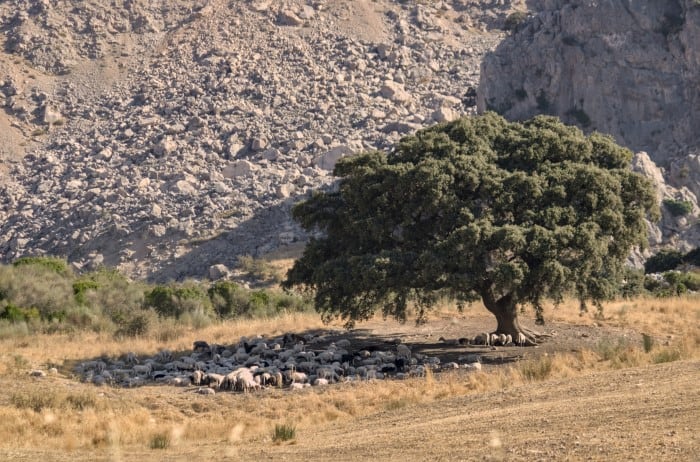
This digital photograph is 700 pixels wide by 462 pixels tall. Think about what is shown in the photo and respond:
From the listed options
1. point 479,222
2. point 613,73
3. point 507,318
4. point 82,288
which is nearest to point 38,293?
point 82,288

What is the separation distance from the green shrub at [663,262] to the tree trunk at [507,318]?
1056 inches

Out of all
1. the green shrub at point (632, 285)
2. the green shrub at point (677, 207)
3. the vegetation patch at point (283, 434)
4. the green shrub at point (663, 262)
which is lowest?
the vegetation patch at point (283, 434)

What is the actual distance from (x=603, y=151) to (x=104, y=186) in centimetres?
4275

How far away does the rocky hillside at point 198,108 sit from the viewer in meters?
58.6

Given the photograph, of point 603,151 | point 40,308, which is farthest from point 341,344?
point 40,308

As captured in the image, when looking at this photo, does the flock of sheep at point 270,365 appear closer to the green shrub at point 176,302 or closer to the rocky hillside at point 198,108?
the green shrub at point 176,302

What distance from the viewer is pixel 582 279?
23078 millimetres

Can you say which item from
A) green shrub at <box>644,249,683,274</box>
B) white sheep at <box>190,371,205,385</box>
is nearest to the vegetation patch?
white sheep at <box>190,371,205,385</box>

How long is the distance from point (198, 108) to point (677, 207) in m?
33.1

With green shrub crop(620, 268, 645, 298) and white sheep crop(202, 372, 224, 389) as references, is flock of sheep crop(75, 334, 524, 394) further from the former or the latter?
green shrub crop(620, 268, 645, 298)

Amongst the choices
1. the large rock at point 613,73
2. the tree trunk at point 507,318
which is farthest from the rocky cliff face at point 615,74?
the tree trunk at point 507,318

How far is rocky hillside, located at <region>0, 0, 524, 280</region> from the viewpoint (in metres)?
58.6

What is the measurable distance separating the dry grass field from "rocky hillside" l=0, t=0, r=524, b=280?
106 feet

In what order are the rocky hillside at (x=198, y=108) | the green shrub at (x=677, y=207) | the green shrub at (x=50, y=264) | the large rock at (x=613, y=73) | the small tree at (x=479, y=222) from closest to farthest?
1. the small tree at (x=479, y=222)
2. the green shrub at (x=50, y=264)
3. the green shrub at (x=677, y=207)
4. the rocky hillside at (x=198, y=108)
5. the large rock at (x=613, y=73)
